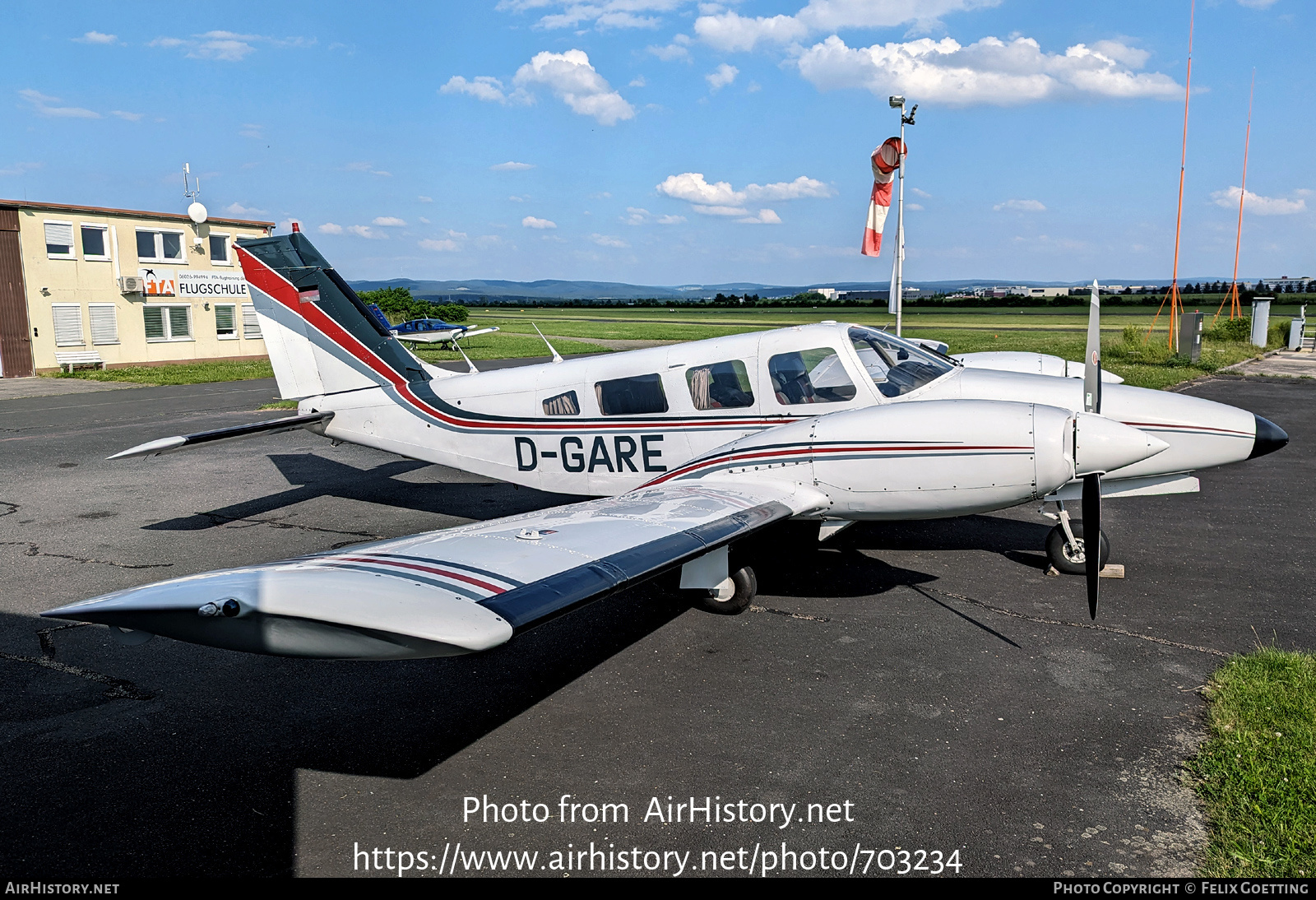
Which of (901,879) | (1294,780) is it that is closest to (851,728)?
(901,879)

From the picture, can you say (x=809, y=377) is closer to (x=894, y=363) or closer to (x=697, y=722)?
(x=894, y=363)

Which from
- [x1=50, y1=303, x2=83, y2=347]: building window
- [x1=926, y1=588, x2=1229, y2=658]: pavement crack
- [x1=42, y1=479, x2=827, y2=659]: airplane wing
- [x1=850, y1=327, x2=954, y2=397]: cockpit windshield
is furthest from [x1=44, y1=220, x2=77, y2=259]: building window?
[x1=926, y1=588, x2=1229, y2=658]: pavement crack

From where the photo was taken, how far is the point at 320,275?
35.8 ft

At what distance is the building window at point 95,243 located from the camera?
1347 inches

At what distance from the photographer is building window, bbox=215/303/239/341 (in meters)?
39.6

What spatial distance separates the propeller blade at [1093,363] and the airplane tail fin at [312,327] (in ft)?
24.8

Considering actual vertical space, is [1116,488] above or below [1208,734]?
above

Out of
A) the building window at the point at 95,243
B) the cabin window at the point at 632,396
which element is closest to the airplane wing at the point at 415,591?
the cabin window at the point at 632,396

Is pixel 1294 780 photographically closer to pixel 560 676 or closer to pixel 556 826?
pixel 556 826

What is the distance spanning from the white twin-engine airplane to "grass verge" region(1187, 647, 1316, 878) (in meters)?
1.24

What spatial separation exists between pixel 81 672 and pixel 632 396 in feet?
17.6

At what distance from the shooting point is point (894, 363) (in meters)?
8.74

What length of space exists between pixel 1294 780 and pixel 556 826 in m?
4.08

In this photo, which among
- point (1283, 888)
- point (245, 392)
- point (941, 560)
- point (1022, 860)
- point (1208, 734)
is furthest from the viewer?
point (245, 392)
